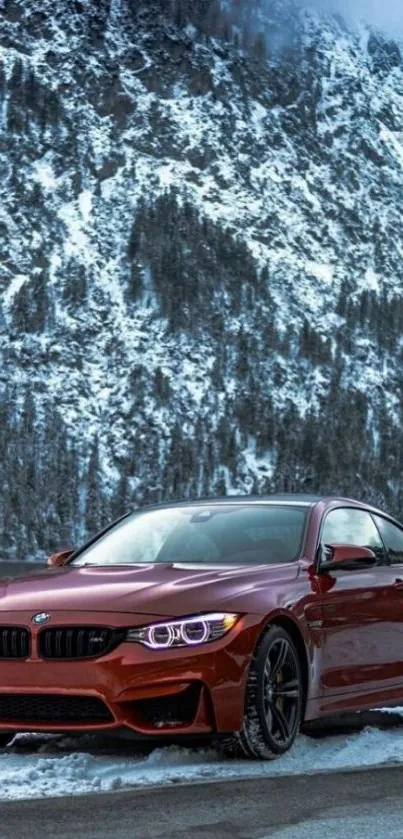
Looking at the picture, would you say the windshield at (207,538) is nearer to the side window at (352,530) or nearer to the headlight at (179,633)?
the side window at (352,530)

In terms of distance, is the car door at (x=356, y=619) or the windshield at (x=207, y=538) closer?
the car door at (x=356, y=619)

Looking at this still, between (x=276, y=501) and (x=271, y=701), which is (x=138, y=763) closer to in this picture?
(x=271, y=701)

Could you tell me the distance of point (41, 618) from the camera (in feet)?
20.3

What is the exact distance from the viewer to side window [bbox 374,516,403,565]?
322 inches

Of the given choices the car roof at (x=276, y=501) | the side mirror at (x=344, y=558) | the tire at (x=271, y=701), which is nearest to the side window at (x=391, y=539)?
the car roof at (x=276, y=501)

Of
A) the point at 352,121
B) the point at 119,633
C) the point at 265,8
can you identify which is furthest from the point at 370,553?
the point at 265,8

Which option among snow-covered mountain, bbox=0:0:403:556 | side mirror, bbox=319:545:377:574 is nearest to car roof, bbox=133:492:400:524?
side mirror, bbox=319:545:377:574

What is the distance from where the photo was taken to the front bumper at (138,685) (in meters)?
5.96

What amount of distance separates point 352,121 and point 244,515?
12929 cm

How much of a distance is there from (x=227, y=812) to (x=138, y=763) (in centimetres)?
103

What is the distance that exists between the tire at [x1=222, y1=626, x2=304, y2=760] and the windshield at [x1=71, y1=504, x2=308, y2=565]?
692mm

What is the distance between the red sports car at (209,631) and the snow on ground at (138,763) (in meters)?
0.14

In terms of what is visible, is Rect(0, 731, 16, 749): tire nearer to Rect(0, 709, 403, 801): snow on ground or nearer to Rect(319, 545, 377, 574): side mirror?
Rect(0, 709, 403, 801): snow on ground

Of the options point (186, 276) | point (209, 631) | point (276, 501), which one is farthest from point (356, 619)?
point (186, 276)
